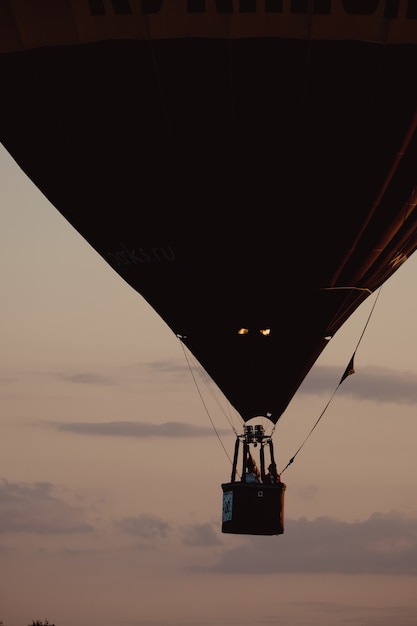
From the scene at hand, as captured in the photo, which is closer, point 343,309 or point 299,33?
point 299,33

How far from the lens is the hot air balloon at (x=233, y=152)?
42.9m

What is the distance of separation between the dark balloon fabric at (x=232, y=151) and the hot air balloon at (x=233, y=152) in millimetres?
33

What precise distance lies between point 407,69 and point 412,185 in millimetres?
2282

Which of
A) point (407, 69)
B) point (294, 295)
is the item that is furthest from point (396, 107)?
point (294, 295)

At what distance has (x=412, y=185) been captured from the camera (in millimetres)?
44469

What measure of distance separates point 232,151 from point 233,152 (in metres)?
A: 0.04

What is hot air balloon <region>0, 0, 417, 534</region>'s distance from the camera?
42875 mm

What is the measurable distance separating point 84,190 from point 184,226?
195 centimetres

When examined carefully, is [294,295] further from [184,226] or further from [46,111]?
[46,111]

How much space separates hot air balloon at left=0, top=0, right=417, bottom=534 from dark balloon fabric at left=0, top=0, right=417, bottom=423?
0.03 m

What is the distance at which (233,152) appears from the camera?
43.7 m

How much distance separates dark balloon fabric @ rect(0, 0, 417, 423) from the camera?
4288 centimetres

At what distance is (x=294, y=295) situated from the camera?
148 feet

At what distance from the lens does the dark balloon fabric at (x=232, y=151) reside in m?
42.9
